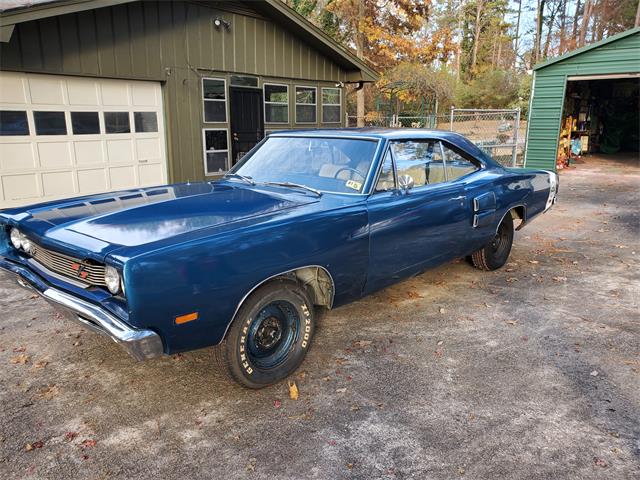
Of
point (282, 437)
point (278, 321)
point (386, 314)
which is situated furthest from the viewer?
point (386, 314)

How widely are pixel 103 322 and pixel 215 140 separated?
337 inches

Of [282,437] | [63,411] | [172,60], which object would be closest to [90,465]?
[63,411]

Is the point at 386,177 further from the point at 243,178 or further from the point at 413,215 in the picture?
the point at 243,178

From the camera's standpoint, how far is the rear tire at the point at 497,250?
5.72 m

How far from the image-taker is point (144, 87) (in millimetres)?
9375

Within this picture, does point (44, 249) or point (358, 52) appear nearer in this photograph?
point (44, 249)

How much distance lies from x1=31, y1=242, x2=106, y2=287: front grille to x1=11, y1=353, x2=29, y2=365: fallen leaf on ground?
2.85 feet

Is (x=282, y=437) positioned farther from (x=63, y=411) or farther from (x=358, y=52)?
(x=358, y=52)

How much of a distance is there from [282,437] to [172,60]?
856cm

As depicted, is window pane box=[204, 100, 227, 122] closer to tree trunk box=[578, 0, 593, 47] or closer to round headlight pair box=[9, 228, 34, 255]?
round headlight pair box=[9, 228, 34, 255]

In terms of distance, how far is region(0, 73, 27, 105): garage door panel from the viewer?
7.64 meters

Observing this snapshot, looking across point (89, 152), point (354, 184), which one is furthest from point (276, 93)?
point (354, 184)

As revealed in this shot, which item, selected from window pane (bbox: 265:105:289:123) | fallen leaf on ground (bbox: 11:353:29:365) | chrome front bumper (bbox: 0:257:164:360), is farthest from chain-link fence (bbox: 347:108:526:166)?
chrome front bumper (bbox: 0:257:164:360)

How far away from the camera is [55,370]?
11.7ft
